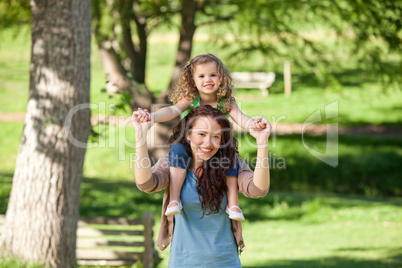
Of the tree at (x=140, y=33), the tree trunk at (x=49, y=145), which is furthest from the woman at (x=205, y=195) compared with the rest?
the tree at (x=140, y=33)

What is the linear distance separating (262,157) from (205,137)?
0.37 meters

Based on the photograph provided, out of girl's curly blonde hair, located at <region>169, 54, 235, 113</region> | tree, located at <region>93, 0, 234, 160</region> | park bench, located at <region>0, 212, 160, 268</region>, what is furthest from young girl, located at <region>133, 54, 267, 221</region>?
tree, located at <region>93, 0, 234, 160</region>

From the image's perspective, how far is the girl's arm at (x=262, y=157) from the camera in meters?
2.78

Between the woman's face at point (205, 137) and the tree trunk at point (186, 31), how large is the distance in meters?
9.93

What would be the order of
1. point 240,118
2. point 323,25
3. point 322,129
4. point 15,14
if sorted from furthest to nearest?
point 322,129 → point 323,25 → point 15,14 → point 240,118

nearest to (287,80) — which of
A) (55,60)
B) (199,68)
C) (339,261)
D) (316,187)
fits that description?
(316,187)

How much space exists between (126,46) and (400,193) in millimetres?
8401

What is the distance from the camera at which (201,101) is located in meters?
3.44

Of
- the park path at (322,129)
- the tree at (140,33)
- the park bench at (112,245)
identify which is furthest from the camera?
the park path at (322,129)

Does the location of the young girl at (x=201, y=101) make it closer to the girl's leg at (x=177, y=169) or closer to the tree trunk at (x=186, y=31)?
the girl's leg at (x=177, y=169)

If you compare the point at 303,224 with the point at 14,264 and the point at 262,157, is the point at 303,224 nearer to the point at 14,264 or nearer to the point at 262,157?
the point at 14,264

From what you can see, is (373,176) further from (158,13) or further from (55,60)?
(55,60)

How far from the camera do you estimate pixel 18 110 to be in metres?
21.7

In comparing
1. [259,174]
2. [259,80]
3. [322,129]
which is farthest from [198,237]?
[259,80]
